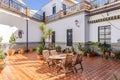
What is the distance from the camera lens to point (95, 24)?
1099cm

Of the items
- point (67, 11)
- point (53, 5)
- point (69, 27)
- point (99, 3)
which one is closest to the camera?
point (99, 3)

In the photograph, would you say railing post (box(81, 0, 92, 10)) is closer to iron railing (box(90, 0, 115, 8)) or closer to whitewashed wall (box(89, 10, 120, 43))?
iron railing (box(90, 0, 115, 8))

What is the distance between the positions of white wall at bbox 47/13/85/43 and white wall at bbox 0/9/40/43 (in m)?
2.31

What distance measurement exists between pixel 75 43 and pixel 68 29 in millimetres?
1813

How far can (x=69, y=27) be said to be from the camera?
1296 centimetres

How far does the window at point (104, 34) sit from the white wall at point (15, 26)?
8022 mm

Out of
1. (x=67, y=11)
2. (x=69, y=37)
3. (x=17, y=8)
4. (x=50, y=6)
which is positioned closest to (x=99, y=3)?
(x=67, y=11)

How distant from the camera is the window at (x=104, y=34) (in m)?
10.0

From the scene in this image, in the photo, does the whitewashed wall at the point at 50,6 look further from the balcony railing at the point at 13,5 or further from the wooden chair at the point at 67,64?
the wooden chair at the point at 67,64

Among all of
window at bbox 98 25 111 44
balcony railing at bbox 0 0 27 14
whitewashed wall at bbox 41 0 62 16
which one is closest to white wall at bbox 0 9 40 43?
balcony railing at bbox 0 0 27 14

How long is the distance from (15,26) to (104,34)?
906 centimetres

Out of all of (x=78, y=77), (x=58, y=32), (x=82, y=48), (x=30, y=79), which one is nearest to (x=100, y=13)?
(x=82, y=48)

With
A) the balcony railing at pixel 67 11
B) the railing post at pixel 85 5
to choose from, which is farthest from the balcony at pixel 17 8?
the railing post at pixel 85 5

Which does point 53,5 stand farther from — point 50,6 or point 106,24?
point 106,24
